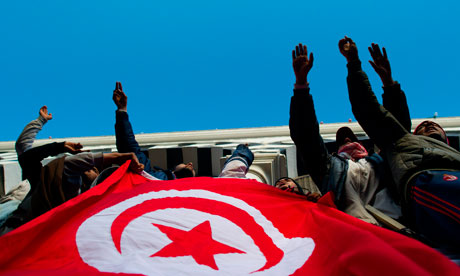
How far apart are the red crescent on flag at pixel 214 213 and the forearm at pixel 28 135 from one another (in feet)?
6.72

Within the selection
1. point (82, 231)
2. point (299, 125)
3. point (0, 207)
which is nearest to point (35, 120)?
point (0, 207)

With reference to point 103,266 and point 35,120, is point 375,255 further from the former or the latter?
point 35,120

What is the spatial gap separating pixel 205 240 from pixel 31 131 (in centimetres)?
290

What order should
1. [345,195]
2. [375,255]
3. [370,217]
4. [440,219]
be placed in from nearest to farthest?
[375,255], [440,219], [370,217], [345,195]

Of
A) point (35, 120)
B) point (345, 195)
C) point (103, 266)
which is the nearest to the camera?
point (103, 266)

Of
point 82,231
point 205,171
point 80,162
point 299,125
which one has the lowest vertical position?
point 205,171

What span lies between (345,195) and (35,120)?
364 centimetres

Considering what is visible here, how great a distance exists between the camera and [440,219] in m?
1.77

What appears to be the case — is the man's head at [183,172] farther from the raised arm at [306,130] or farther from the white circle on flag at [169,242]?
the raised arm at [306,130]

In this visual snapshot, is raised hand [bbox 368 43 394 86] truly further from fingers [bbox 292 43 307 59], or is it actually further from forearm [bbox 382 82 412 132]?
fingers [bbox 292 43 307 59]

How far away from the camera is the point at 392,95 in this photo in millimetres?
2717

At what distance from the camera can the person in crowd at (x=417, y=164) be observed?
5.78 ft

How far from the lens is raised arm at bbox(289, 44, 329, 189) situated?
244 cm

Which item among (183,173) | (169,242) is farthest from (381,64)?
(183,173)
